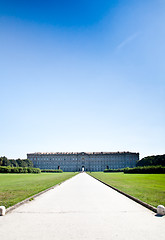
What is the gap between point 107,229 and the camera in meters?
5.47

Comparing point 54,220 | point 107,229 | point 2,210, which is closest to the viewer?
point 107,229

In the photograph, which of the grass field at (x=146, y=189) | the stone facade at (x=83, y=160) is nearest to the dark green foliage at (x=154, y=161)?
the stone facade at (x=83, y=160)

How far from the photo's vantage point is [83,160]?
135125 mm

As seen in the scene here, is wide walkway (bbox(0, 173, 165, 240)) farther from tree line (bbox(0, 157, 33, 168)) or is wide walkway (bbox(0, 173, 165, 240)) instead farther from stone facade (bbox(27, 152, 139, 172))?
stone facade (bbox(27, 152, 139, 172))

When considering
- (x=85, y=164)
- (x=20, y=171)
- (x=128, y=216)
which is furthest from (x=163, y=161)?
(x=128, y=216)

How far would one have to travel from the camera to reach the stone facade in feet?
441

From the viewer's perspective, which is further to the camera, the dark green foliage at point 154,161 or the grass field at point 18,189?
the dark green foliage at point 154,161

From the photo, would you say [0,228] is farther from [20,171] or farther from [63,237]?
[20,171]

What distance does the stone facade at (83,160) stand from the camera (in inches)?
5290

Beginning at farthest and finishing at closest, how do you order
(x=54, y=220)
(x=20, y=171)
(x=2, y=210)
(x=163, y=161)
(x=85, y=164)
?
(x=85, y=164), (x=163, y=161), (x=20, y=171), (x=2, y=210), (x=54, y=220)

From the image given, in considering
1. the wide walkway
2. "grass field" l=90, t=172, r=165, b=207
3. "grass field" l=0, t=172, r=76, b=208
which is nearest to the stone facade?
"grass field" l=0, t=172, r=76, b=208

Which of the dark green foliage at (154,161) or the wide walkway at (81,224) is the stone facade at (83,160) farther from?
the wide walkway at (81,224)

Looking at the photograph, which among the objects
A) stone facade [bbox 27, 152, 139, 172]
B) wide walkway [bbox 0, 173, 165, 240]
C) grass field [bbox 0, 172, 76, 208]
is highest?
wide walkway [bbox 0, 173, 165, 240]

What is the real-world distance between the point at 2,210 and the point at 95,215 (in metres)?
3.34
